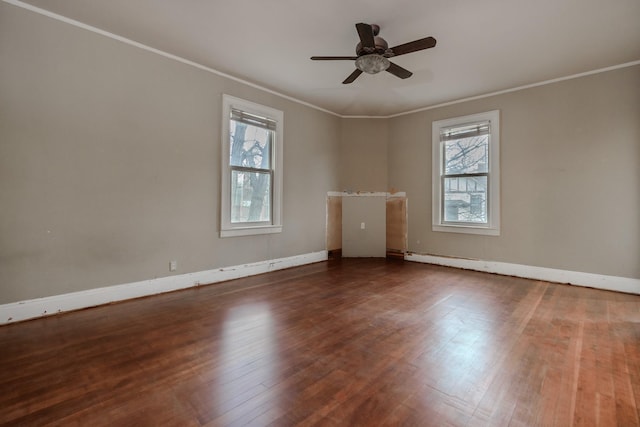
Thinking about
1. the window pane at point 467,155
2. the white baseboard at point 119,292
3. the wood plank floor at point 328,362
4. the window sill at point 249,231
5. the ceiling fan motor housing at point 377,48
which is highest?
the ceiling fan motor housing at point 377,48

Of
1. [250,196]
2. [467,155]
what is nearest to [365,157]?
[467,155]

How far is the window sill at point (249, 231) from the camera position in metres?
4.18

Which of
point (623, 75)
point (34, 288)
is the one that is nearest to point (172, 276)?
point (34, 288)

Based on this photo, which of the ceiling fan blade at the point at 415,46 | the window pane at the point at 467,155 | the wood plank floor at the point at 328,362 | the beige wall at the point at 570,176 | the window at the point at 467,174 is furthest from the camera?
the window pane at the point at 467,155

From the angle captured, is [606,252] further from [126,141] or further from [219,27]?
[126,141]

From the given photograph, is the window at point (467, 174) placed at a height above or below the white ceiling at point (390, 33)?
below

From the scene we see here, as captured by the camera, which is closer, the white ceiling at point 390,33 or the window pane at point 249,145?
the white ceiling at point 390,33

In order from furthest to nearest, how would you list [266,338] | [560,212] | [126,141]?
[560,212], [126,141], [266,338]

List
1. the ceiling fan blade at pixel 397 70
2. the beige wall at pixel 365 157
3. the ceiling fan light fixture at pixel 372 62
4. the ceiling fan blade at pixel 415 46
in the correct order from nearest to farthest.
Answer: the ceiling fan blade at pixel 415 46 < the ceiling fan light fixture at pixel 372 62 < the ceiling fan blade at pixel 397 70 < the beige wall at pixel 365 157

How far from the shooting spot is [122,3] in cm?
272

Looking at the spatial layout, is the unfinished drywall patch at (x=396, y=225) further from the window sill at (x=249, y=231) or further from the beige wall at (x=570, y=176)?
the window sill at (x=249, y=231)

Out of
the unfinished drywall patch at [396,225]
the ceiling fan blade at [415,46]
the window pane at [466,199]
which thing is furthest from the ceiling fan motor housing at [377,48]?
the unfinished drywall patch at [396,225]

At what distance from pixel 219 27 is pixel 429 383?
11.9 ft

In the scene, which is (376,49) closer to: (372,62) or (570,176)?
(372,62)
